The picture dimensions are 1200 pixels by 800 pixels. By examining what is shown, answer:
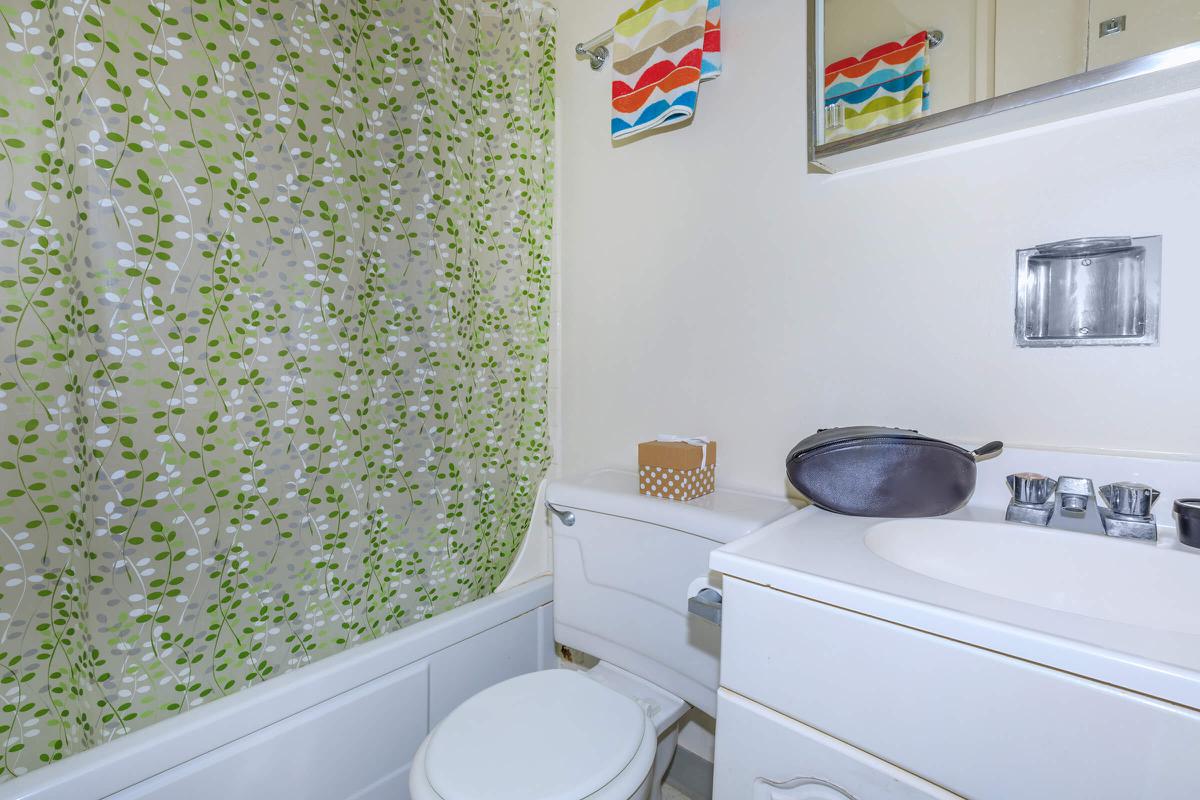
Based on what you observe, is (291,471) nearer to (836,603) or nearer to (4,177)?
(4,177)

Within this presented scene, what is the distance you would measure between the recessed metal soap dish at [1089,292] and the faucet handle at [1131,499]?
0.74 ft

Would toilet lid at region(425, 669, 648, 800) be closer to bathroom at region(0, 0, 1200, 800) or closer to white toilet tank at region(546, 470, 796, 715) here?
bathroom at region(0, 0, 1200, 800)

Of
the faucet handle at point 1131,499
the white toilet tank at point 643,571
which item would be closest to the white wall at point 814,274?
the faucet handle at point 1131,499

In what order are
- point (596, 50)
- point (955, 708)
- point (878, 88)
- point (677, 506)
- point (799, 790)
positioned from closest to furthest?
point (955, 708), point (799, 790), point (878, 88), point (677, 506), point (596, 50)

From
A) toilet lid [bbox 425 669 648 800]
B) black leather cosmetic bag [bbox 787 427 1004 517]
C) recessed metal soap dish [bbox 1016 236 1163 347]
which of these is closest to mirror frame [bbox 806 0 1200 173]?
recessed metal soap dish [bbox 1016 236 1163 347]

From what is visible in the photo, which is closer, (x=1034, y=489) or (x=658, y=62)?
(x=1034, y=489)

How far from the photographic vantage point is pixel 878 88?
987 millimetres

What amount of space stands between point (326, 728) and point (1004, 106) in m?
1.59

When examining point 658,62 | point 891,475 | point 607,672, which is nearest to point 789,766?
point 891,475

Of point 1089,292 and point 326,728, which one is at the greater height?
point 1089,292

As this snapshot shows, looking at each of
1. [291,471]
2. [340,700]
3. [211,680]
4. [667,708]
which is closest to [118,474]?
[291,471]

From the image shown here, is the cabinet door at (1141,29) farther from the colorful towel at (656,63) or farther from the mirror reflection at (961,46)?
the colorful towel at (656,63)

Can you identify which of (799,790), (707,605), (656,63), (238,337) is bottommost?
(799,790)

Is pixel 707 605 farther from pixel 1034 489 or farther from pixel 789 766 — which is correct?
pixel 1034 489
